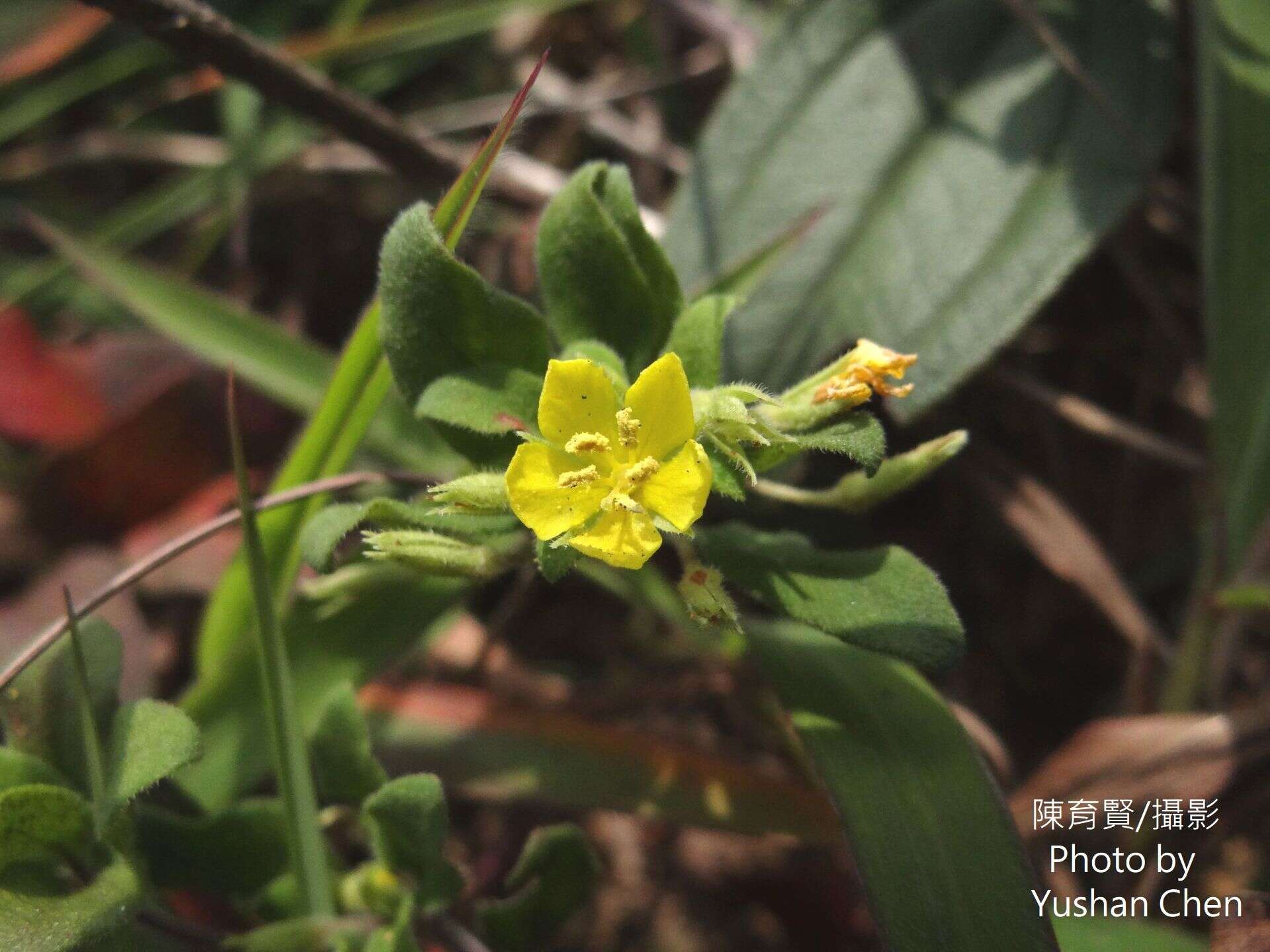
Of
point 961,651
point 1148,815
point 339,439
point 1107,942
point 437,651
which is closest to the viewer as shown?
point 961,651

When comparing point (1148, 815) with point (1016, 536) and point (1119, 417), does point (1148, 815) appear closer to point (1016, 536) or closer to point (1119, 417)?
point (1016, 536)

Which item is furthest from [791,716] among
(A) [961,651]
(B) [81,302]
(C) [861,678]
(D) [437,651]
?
(B) [81,302]

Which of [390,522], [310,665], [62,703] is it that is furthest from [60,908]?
[390,522]

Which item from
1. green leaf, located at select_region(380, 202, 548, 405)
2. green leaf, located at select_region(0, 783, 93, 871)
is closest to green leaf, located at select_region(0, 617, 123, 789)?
green leaf, located at select_region(0, 783, 93, 871)

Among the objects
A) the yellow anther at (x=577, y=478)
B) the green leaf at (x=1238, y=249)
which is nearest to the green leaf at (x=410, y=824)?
the yellow anther at (x=577, y=478)

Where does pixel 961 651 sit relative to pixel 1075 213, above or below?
below

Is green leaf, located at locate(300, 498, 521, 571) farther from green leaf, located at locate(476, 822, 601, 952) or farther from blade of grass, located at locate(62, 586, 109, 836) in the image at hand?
green leaf, located at locate(476, 822, 601, 952)

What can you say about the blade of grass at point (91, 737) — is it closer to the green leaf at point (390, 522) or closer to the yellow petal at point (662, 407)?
the green leaf at point (390, 522)
